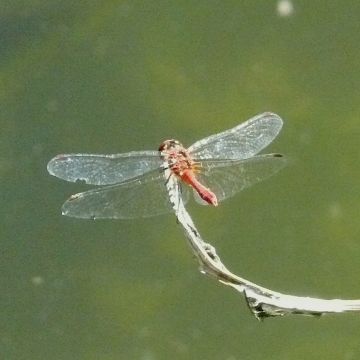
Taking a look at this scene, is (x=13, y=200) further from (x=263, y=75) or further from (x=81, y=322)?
(x=263, y=75)

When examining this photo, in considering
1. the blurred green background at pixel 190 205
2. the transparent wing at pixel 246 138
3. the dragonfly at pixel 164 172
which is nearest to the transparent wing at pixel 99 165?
the dragonfly at pixel 164 172

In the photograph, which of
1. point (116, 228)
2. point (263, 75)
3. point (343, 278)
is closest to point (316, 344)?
point (343, 278)

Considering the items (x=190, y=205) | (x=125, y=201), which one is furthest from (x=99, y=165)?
(x=190, y=205)

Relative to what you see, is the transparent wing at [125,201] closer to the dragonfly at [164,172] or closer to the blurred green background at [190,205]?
the dragonfly at [164,172]

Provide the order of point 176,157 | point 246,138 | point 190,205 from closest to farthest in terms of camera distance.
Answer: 1. point 176,157
2. point 246,138
3. point 190,205

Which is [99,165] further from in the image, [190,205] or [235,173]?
[190,205]

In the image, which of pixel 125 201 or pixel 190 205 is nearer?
pixel 125 201

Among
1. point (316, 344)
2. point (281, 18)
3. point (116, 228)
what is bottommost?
point (316, 344)
